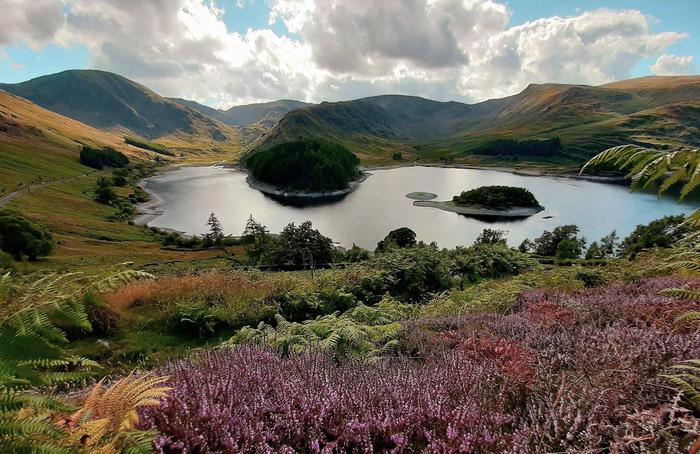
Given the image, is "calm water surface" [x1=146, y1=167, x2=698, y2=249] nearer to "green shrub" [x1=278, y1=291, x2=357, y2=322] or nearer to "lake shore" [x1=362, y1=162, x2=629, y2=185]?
"lake shore" [x1=362, y1=162, x2=629, y2=185]

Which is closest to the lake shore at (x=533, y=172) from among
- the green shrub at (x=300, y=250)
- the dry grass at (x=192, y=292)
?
the green shrub at (x=300, y=250)

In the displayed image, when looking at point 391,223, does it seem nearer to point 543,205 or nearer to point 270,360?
point 543,205

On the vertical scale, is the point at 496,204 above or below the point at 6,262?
above

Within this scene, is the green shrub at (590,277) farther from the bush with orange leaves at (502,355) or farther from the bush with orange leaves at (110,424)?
the bush with orange leaves at (110,424)

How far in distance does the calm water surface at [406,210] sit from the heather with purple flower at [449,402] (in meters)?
63.1

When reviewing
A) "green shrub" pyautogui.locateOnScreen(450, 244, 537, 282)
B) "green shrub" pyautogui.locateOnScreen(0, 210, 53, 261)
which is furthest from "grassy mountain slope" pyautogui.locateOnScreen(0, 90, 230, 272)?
"green shrub" pyautogui.locateOnScreen(450, 244, 537, 282)

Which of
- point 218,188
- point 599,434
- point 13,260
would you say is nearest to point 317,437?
point 599,434

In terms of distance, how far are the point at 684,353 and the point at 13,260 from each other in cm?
6555

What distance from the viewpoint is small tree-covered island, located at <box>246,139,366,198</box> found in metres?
128

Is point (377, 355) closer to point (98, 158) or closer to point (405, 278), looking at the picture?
point (405, 278)

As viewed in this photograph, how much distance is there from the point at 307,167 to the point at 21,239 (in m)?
93.3

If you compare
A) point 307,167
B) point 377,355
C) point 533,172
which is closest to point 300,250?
point 377,355

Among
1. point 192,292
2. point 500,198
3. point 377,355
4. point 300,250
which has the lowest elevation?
point 300,250

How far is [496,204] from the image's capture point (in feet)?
310
